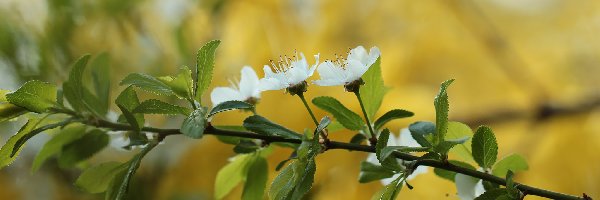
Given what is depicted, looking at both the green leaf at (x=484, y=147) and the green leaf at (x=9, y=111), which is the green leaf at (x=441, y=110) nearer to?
the green leaf at (x=484, y=147)

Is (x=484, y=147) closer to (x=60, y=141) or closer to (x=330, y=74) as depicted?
(x=330, y=74)

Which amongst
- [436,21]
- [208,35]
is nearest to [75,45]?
[208,35]

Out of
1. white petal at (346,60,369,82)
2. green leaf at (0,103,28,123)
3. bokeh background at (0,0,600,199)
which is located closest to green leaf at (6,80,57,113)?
green leaf at (0,103,28,123)

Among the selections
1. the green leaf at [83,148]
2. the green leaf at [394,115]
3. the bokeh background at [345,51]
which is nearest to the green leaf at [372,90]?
the green leaf at [394,115]

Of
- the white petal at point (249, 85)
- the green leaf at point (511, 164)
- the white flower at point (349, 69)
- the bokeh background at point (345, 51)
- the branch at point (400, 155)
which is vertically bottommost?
the bokeh background at point (345, 51)

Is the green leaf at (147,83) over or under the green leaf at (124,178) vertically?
over

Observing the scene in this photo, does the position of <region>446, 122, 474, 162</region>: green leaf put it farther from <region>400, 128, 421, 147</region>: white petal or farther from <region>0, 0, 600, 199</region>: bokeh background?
<region>0, 0, 600, 199</region>: bokeh background

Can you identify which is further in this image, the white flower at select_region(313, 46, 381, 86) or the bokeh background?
the bokeh background
